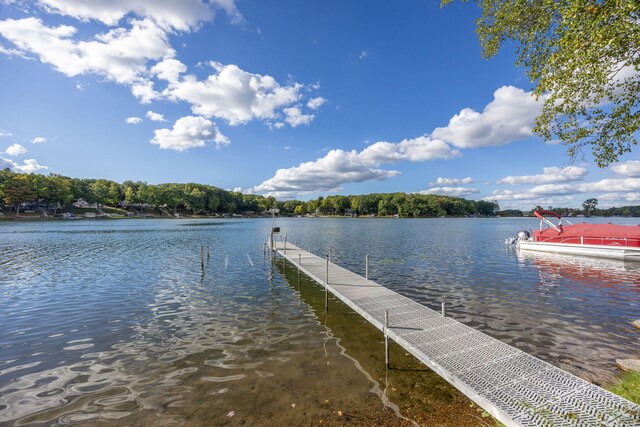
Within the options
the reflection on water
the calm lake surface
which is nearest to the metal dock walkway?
the calm lake surface

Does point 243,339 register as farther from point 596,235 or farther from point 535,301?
point 596,235

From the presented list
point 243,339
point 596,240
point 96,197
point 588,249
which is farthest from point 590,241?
point 96,197

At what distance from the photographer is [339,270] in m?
20.1

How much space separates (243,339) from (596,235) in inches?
1584

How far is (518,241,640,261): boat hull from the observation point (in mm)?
28161

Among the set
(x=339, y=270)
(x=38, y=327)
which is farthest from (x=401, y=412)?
(x=38, y=327)

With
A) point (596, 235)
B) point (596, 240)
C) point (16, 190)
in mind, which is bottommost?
point (596, 240)

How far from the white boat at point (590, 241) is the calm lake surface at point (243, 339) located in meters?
7.61

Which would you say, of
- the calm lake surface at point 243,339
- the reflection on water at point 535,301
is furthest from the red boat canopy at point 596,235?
the calm lake surface at point 243,339

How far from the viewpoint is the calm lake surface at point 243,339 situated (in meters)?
7.29

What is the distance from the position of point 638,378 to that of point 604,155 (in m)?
7.59

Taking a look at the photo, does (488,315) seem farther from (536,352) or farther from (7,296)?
(7,296)

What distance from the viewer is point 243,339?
11.1 metres

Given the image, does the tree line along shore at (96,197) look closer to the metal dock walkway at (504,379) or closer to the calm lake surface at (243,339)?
the calm lake surface at (243,339)
